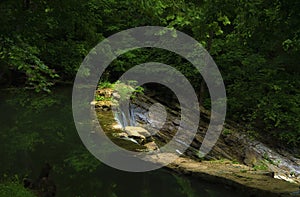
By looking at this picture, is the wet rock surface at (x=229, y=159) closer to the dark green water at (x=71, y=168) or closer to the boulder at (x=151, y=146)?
the boulder at (x=151, y=146)

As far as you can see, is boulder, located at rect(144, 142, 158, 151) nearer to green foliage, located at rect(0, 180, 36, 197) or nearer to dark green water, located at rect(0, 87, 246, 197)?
dark green water, located at rect(0, 87, 246, 197)

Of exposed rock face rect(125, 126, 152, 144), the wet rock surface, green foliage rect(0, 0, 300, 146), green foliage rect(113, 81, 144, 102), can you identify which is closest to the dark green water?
the wet rock surface

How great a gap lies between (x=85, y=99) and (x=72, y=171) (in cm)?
729

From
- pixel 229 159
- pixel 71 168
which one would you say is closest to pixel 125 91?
pixel 229 159

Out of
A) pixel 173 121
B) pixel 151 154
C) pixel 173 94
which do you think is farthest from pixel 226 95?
pixel 151 154

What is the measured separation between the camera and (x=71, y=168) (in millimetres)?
9672

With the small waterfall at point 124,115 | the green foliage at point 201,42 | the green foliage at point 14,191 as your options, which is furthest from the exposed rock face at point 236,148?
the green foliage at point 14,191

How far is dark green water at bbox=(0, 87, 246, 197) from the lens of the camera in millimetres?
8719

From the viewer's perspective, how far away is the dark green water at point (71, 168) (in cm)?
872

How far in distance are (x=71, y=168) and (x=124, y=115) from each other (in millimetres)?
4763

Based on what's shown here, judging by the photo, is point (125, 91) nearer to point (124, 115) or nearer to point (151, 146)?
point (124, 115)

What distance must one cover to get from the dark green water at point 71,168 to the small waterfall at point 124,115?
1.74 meters

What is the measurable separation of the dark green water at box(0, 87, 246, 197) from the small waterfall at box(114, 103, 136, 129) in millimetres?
1744

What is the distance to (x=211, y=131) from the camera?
15.4 metres
